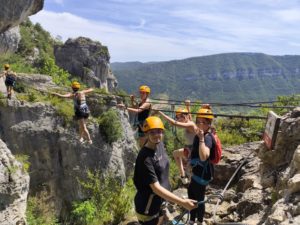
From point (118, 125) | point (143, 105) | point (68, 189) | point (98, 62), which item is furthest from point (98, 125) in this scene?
point (98, 62)

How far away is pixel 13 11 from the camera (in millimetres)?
26125

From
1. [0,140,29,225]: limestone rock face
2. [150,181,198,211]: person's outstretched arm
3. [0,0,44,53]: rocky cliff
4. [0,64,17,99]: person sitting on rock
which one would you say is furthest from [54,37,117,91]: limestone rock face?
[150,181,198,211]: person's outstretched arm

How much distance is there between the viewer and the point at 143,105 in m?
10.2

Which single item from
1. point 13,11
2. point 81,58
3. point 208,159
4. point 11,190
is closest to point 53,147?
point 13,11

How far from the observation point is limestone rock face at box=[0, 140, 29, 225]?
1309 cm

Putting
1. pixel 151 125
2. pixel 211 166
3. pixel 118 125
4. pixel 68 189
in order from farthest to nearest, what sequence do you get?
1. pixel 118 125
2. pixel 68 189
3. pixel 211 166
4. pixel 151 125

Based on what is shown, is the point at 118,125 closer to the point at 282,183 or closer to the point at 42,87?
the point at 42,87

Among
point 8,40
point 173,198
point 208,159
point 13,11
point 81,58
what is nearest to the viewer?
point 173,198

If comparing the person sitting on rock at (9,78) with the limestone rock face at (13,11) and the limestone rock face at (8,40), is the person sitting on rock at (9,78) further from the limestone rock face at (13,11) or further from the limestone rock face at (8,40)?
the limestone rock face at (8,40)

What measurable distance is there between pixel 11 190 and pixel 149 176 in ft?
31.1

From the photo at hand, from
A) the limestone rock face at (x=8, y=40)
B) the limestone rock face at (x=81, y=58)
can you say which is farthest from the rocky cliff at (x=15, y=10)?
the limestone rock face at (x=81, y=58)

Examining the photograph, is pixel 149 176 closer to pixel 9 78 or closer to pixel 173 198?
pixel 173 198

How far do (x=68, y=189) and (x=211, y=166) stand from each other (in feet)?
66.7

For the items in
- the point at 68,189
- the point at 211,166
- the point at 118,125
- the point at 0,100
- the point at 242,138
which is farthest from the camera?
the point at 118,125
